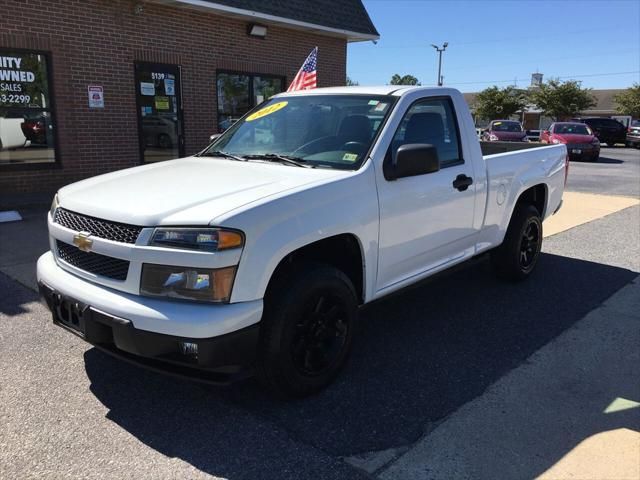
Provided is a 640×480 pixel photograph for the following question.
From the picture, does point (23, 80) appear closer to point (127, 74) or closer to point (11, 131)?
point (11, 131)

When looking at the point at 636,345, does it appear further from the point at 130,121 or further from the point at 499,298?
the point at 130,121

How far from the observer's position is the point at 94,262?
122 inches

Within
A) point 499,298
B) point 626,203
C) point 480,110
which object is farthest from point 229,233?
point 480,110

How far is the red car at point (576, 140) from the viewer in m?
22.4

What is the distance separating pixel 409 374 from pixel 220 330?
153 centimetres

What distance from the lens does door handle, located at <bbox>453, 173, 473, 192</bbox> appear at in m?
4.29

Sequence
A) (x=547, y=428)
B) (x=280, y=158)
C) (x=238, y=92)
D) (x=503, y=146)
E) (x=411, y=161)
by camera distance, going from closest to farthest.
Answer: (x=547, y=428) → (x=411, y=161) → (x=280, y=158) → (x=503, y=146) → (x=238, y=92)

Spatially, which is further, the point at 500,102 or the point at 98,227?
the point at 500,102

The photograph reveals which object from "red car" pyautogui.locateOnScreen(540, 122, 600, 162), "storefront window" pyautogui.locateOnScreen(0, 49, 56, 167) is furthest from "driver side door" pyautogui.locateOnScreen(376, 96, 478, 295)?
"red car" pyautogui.locateOnScreen(540, 122, 600, 162)

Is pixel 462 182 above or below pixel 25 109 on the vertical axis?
below

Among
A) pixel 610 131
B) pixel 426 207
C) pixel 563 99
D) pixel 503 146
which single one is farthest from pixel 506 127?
pixel 563 99

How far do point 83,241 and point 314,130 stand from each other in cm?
181

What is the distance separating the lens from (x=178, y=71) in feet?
35.5

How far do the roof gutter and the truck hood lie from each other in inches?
287
